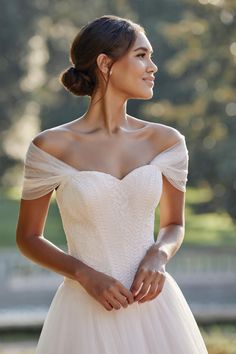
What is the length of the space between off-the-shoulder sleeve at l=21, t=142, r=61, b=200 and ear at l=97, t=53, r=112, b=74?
0.88 feet

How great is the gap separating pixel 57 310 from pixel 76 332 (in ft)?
0.30

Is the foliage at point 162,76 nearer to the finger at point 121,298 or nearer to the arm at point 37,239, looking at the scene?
the arm at point 37,239

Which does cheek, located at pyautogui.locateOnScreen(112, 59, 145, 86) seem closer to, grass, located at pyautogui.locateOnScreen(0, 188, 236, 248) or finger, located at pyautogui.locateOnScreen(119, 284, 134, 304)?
finger, located at pyautogui.locateOnScreen(119, 284, 134, 304)

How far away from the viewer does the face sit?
9.08 feet

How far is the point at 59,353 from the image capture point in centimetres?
278

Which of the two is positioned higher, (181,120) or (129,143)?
(181,120)

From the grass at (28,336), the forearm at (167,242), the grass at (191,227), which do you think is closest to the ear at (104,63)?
the forearm at (167,242)

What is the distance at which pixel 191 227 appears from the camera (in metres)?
33.6

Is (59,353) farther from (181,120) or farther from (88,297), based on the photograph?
(181,120)

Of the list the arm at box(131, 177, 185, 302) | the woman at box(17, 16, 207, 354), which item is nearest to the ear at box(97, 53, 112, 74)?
the woman at box(17, 16, 207, 354)

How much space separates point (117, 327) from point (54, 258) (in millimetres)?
241

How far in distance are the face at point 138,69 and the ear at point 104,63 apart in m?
0.02

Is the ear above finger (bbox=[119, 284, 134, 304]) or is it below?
above

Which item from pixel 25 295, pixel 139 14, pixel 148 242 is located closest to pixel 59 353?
pixel 148 242
